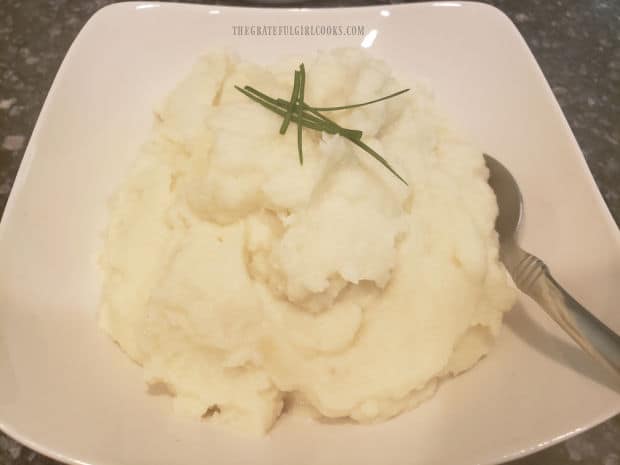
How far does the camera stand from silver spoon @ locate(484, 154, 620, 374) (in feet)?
3.97

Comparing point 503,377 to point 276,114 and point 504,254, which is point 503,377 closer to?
point 504,254

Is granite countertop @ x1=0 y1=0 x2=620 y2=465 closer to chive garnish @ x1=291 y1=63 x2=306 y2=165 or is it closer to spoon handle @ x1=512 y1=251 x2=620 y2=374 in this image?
spoon handle @ x1=512 y1=251 x2=620 y2=374

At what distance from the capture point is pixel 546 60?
268 centimetres

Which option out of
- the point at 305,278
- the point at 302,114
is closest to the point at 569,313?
the point at 305,278

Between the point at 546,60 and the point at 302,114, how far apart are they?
5.50 feet

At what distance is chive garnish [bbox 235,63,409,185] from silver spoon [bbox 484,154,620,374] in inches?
14.2

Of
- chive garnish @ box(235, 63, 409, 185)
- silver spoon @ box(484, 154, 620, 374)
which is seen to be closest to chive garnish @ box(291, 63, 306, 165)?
chive garnish @ box(235, 63, 409, 185)

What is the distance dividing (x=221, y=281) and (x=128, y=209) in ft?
1.59

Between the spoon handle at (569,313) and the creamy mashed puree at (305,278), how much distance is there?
95mm

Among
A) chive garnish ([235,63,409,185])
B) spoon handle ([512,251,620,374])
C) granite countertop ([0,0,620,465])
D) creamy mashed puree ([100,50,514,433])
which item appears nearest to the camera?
spoon handle ([512,251,620,374])

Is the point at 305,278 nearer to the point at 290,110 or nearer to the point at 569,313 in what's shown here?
the point at 290,110

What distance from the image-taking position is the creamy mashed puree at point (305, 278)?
137cm

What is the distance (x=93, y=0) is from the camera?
9.41 ft

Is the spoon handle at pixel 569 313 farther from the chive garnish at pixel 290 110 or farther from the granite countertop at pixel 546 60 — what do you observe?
the granite countertop at pixel 546 60
